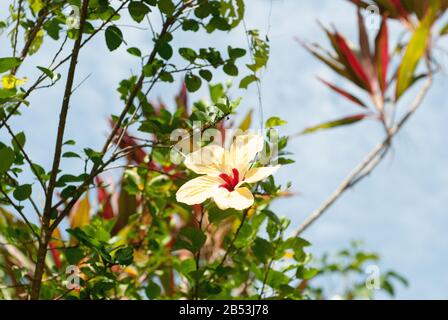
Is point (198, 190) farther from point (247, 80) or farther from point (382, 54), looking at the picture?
point (382, 54)

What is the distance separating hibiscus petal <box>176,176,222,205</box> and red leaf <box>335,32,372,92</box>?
2.43 metres

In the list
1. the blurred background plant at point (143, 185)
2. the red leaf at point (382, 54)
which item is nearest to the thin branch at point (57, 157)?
the blurred background plant at point (143, 185)

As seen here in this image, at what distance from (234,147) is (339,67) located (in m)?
2.50

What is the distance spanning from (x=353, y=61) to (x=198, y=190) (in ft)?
8.07

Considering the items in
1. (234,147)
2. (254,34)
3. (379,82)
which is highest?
(379,82)

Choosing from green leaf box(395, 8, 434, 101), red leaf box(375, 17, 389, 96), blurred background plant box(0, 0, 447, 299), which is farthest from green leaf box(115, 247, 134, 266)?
Result: red leaf box(375, 17, 389, 96)

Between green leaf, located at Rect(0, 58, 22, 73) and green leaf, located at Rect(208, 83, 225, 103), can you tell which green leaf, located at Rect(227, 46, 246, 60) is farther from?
green leaf, located at Rect(0, 58, 22, 73)

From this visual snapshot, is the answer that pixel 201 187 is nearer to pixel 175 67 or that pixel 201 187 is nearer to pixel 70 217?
pixel 175 67

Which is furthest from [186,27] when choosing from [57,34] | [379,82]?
[379,82]

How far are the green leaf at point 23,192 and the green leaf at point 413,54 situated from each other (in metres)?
2.09

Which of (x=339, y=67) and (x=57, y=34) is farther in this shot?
(x=339, y=67)

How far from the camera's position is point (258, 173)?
0.70 meters

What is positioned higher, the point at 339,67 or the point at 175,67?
the point at 339,67
